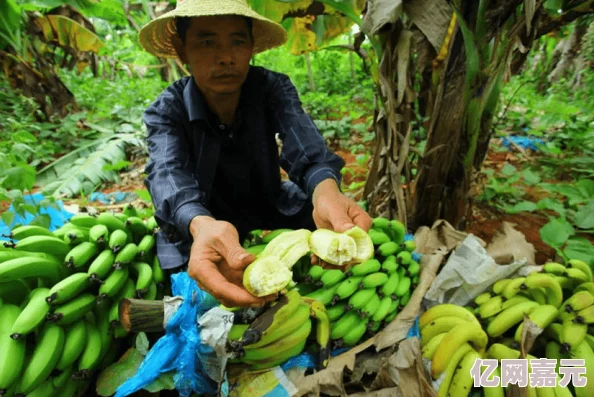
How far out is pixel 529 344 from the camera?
50.9 inches

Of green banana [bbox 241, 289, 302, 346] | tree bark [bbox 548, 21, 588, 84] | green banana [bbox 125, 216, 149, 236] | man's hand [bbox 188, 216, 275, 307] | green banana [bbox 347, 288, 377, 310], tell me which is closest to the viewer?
man's hand [bbox 188, 216, 275, 307]

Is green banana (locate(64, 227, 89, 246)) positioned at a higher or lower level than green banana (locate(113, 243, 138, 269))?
higher

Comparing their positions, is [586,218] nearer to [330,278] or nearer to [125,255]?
[330,278]

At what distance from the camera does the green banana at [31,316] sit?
1.21m

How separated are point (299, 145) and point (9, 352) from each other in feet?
4.93

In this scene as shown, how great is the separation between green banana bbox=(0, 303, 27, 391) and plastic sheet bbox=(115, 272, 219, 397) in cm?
33

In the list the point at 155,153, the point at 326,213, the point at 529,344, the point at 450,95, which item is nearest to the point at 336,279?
the point at 326,213

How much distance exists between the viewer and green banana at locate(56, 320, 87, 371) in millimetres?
1321

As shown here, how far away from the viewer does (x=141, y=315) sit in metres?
→ 1.23

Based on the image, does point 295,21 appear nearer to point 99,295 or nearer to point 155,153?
point 155,153

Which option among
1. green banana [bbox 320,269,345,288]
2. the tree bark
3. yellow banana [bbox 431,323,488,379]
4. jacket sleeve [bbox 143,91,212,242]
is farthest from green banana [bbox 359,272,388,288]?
the tree bark

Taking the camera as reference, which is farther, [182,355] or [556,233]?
[556,233]

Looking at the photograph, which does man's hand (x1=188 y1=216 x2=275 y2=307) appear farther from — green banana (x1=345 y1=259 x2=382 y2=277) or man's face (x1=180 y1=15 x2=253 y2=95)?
man's face (x1=180 y1=15 x2=253 y2=95)

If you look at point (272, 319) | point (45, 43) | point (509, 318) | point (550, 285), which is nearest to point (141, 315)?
point (272, 319)
